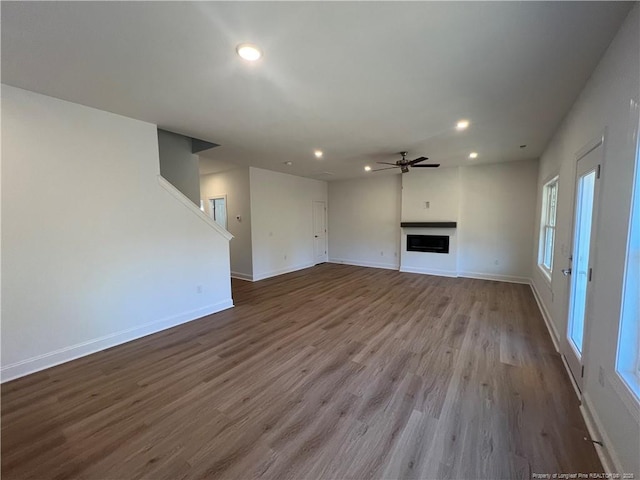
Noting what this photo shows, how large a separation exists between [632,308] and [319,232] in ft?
23.4

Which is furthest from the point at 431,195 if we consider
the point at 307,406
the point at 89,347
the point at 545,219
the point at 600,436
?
the point at 89,347

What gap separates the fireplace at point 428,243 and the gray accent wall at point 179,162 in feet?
17.1

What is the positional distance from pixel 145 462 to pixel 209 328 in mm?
2031

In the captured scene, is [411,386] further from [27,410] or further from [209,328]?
[27,410]

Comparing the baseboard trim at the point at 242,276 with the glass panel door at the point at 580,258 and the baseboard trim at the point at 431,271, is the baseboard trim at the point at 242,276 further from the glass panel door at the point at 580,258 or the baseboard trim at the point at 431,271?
the glass panel door at the point at 580,258

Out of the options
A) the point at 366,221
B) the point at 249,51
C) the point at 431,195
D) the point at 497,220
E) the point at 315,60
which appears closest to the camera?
the point at 249,51

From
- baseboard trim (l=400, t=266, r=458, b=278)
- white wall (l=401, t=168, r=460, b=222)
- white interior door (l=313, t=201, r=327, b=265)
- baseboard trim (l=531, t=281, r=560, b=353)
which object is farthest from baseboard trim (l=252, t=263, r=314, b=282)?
baseboard trim (l=531, t=281, r=560, b=353)

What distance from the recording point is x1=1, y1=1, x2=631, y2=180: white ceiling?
1552 millimetres

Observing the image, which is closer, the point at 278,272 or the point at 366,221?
the point at 278,272

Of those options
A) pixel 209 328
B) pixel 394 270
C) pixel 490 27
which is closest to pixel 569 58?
pixel 490 27

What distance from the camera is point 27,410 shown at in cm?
207

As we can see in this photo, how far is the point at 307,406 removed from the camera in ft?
6.82

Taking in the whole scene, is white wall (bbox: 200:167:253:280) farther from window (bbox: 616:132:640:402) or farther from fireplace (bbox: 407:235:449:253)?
window (bbox: 616:132:640:402)

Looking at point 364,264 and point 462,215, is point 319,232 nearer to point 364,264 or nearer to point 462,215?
point 364,264
